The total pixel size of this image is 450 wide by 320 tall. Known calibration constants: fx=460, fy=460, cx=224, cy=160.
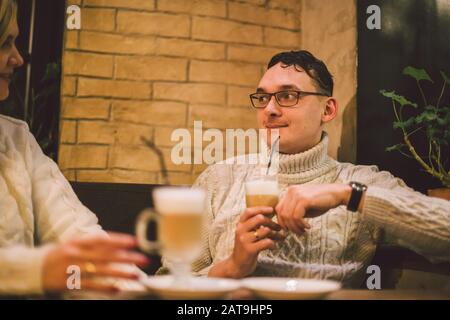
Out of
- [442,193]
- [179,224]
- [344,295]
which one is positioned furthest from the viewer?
[442,193]

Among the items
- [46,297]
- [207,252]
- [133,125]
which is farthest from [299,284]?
[133,125]

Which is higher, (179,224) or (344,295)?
(179,224)

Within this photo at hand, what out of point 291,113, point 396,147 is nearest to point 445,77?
point 396,147

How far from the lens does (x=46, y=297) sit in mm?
835

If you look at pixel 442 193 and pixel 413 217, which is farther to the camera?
pixel 442 193

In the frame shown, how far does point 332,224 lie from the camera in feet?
5.28

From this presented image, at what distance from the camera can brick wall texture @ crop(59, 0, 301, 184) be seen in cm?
215

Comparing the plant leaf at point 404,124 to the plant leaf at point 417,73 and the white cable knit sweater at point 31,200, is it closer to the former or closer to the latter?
the plant leaf at point 417,73

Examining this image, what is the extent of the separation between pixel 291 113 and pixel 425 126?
0.73m

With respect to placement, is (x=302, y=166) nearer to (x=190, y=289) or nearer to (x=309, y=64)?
(x=309, y=64)

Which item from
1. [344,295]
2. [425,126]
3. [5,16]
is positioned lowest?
[344,295]

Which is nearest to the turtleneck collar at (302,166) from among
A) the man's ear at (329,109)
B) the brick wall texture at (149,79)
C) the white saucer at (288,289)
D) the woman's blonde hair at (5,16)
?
the man's ear at (329,109)

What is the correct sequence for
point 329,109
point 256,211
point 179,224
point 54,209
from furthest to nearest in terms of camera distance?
point 329,109 < point 54,209 < point 256,211 < point 179,224
